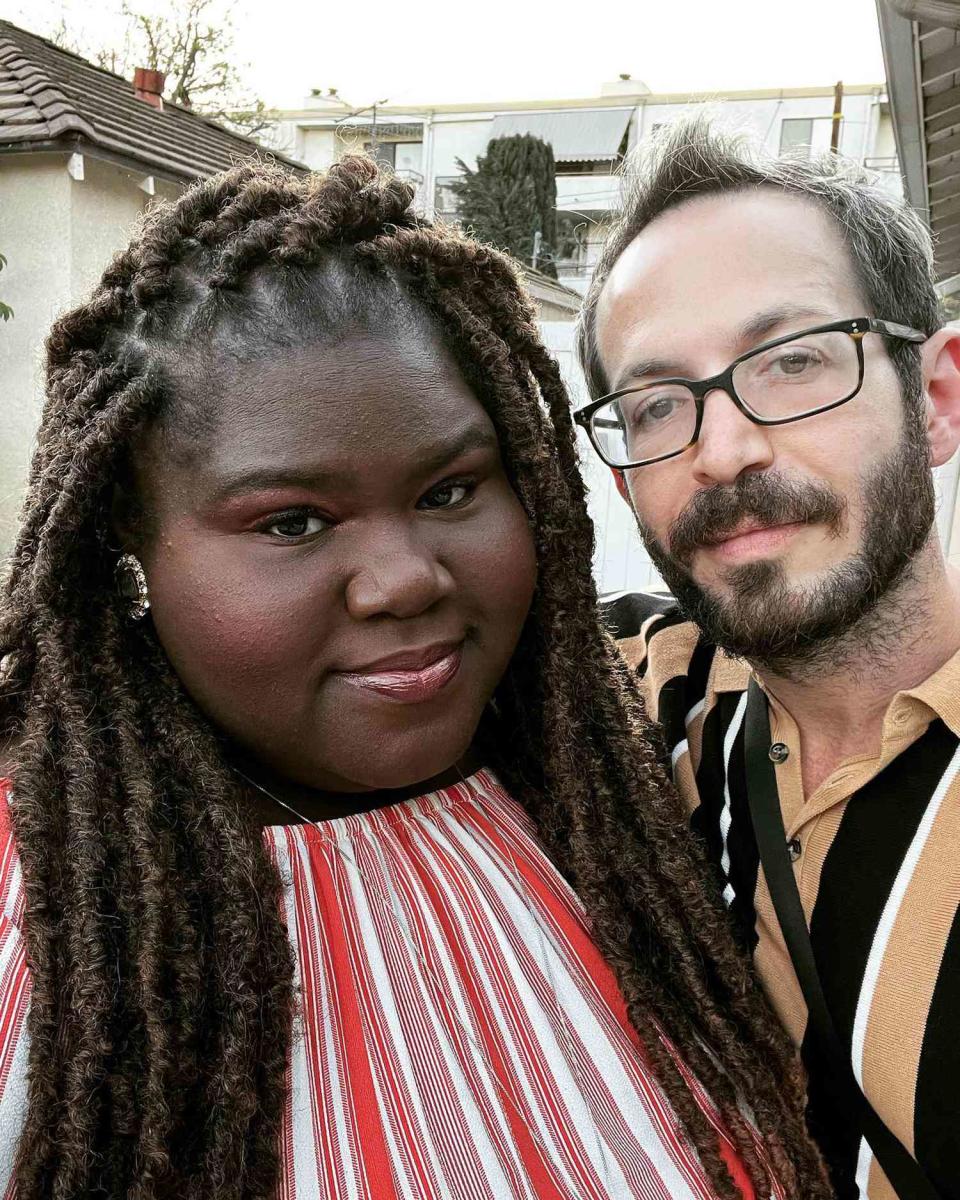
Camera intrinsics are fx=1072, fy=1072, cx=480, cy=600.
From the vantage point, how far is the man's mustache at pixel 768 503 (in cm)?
187

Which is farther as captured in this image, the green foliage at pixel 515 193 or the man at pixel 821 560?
the green foliage at pixel 515 193

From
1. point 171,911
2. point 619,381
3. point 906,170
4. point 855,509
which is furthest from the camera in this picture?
point 906,170

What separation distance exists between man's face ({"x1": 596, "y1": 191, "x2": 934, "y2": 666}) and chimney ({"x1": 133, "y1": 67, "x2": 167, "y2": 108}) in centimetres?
1228

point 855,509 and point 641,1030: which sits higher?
point 855,509

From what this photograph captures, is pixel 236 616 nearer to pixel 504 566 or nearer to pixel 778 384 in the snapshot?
pixel 504 566

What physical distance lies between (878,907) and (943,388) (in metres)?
1.06

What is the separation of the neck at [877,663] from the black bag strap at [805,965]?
104 millimetres

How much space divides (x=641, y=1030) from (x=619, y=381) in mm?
1183

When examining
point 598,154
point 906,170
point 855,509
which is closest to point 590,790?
point 855,509

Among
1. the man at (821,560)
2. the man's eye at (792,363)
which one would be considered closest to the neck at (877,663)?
the man at (821,560)

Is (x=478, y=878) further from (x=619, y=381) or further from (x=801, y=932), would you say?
(x=619, y=381)

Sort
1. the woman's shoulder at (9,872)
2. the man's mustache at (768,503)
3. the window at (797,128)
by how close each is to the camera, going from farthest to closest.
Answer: the window at (797,128) < the man's mustache at (768,503) < the woman's shoulder at (9,872)

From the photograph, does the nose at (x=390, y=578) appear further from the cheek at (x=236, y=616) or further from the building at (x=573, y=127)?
the building at (x=573, y=127)

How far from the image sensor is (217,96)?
20.4m
